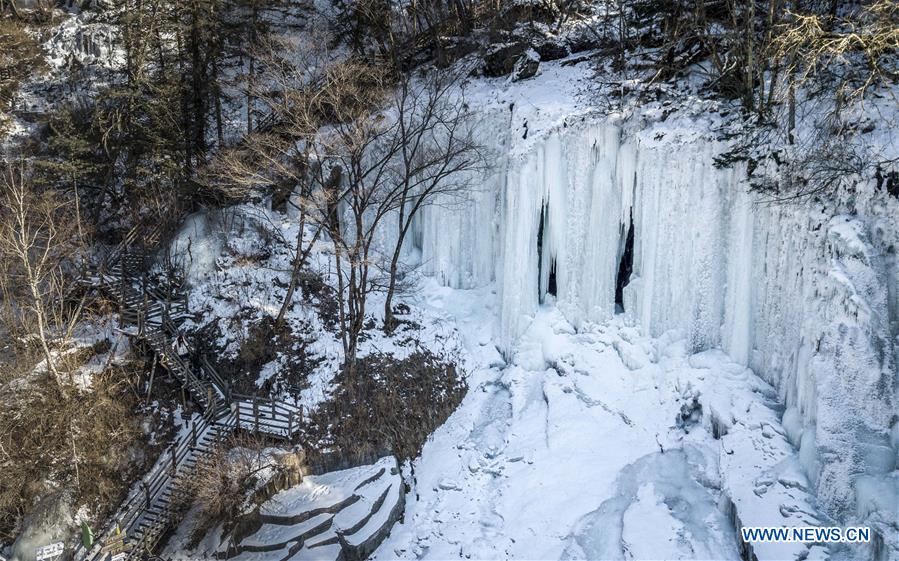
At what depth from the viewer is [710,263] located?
11.9 meters

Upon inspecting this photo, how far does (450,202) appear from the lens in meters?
16.3

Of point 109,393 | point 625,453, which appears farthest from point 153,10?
point 625,453

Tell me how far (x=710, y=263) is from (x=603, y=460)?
15.2 ft

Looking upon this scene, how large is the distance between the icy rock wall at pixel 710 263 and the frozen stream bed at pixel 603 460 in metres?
0.57

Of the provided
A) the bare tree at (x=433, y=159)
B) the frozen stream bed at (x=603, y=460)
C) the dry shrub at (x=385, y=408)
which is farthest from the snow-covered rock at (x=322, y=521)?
the bare tree at (x=433, y=159)

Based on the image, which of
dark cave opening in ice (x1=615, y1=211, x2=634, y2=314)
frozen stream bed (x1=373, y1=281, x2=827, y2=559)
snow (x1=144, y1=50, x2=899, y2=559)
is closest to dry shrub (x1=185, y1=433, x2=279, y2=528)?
snow (x1=144, y1=50, x2=899, y2=559)

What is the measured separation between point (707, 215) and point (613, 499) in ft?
19.9

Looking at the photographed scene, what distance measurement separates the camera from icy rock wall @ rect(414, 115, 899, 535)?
866 centimetres

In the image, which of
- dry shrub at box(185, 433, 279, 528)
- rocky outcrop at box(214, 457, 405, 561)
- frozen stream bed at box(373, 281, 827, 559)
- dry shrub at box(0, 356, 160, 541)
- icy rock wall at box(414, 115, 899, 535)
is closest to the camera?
icy rock wall at box(414, 115, 899, 535)

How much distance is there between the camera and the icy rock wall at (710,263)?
866 cm

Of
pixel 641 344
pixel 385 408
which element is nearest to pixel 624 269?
pixel 641 344

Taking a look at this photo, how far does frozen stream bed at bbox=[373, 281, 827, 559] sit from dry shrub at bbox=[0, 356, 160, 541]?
252 inches

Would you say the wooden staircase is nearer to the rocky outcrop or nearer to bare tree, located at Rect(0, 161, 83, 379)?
bare tree, located at Rect(0, 161, 83, 379)

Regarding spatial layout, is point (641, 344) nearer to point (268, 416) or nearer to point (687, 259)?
point (687, 259)
